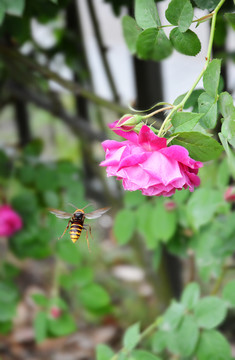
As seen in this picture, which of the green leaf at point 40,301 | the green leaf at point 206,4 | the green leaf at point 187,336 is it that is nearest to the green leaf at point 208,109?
the green leaf at point 206,4

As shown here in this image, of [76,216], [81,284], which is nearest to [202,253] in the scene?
[81,284]

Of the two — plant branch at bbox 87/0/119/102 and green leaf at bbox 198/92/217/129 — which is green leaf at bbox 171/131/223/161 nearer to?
green leaf at bbox 198/92/217/129

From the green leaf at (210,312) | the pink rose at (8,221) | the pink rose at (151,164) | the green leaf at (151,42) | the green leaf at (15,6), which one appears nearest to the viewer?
the pink rose at (151,164)

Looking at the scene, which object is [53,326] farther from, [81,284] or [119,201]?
[119,201]

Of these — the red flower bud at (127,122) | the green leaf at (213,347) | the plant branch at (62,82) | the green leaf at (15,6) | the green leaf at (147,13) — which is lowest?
the green leaf at (213,347)

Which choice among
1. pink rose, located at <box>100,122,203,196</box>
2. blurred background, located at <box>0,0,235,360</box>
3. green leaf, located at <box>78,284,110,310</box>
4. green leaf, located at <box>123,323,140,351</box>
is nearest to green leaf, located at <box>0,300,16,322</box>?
blurred background, located at <box>0,0,235,360</box>

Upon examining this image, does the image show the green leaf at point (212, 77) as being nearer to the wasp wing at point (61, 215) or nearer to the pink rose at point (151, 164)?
the pink rose at point (151, 164)

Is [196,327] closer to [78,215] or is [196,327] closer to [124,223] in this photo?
[124,223]

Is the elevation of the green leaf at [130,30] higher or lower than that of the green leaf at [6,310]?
higher
